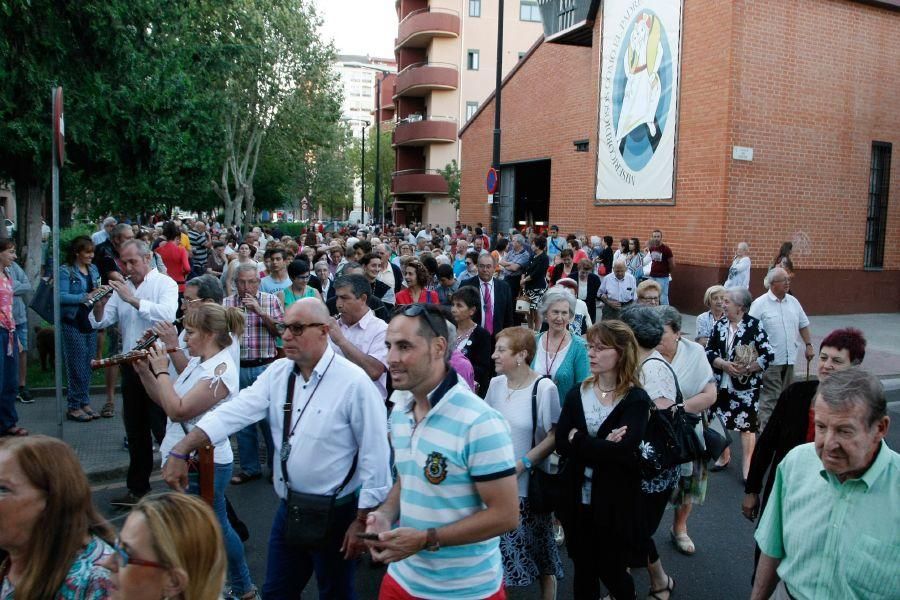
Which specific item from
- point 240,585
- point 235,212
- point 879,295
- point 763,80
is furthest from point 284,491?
point 235,212

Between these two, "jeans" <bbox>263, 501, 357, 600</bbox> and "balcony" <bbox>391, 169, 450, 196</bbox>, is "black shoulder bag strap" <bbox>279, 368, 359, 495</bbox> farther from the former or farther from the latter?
"balcony" <bbox>391, 169, 450, 196</bbox>

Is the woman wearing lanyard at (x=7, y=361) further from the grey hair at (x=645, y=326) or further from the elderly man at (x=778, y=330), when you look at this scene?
the elderly man at (x=778, y=330)

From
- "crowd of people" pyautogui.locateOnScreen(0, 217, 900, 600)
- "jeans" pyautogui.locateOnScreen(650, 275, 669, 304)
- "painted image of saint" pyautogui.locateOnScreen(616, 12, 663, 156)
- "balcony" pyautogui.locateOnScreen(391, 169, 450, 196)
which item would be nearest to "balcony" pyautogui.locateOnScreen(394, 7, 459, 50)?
"balcony" pyautogui.locateOnScreen(391, 169, 450, 196)

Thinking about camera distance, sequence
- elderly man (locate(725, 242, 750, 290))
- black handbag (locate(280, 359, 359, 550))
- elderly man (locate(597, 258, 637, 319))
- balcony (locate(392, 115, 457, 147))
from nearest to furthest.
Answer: black handbag (locate(280, 359, 359, 550)) → elderly man (locate(597, 258, 637, 319)) → elderly man (locate(725, 242, 750, 290)) → balcony (locate(392, 115, 457, 147))

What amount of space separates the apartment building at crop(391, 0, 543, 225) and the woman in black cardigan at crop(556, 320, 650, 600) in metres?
42.4

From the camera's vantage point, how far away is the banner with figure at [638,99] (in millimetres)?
16609

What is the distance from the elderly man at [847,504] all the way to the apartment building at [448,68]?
144ft

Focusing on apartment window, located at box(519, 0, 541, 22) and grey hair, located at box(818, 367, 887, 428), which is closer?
grey hair, located at box(818, 367, 887, 428)

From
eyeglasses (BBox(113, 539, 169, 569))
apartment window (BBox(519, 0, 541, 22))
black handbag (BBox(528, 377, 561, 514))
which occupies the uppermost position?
apartment window (BBox(519, 0, 541, 22))

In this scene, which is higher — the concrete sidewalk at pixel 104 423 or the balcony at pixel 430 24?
the balcony at pixel 430 24

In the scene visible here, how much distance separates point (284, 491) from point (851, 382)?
250 cm

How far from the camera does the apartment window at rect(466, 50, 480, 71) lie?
4734cm

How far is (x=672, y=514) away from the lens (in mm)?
6137

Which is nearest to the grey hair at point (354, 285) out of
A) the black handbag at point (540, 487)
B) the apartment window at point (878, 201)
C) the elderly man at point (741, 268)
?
the black handbag at point (540, 487)
